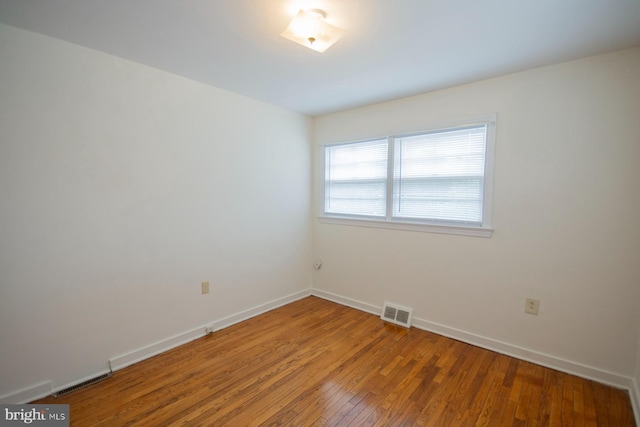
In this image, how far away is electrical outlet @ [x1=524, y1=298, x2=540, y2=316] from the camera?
2.27 meters

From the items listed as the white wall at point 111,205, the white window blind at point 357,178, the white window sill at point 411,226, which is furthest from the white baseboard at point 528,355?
the white wall at point 111,205

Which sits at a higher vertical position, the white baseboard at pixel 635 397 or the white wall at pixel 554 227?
the white wall at pixel 554 227

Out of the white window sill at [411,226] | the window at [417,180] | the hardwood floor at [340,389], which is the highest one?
the window at [417,180]

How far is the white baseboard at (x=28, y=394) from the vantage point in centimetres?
176

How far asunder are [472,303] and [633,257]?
1.10m

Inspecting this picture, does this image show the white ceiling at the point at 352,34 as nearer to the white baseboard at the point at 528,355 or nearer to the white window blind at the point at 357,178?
the white window blind at the point at 357,178

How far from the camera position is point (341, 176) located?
354cm

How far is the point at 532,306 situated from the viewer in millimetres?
2293

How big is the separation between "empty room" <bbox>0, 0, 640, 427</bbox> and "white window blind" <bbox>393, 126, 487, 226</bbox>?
0.02 m

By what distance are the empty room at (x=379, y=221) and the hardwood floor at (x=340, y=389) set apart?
0.02 m

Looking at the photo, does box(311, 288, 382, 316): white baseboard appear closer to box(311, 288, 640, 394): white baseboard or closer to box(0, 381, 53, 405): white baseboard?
box(311, 288, 640, 394): white baseboard

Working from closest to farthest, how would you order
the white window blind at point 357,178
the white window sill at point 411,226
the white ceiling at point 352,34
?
the white ceiling at point 352,34 < the white window sill at point 411,226 < the white window blind at point 357,178

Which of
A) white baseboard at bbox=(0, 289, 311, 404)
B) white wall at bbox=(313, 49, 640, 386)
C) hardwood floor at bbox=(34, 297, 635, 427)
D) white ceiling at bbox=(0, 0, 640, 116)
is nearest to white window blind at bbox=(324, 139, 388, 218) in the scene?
white wall at bbox=(313, 49, 640, 386)

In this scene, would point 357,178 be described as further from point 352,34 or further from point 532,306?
point 532,306
